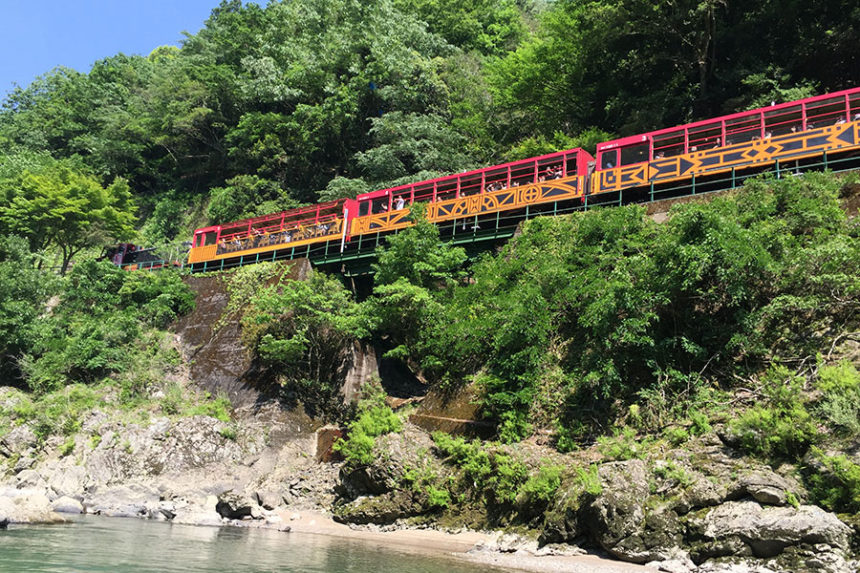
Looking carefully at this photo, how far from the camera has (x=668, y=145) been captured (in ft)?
68.8

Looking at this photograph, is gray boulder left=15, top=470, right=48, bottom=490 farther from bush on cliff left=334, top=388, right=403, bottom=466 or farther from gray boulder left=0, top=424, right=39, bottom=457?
bush on cliff left=334, top=388, right=403, bottom=466

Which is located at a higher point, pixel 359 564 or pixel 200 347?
pixel 200 347

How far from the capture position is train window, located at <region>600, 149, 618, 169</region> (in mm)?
21531

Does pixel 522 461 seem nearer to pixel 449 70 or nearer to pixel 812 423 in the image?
pixel 812 423

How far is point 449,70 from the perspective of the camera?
123 feet

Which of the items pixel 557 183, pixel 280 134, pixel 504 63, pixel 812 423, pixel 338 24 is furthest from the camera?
pixel 338 24

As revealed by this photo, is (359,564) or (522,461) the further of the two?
(522,461)

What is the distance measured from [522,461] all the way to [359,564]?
13.6 feet

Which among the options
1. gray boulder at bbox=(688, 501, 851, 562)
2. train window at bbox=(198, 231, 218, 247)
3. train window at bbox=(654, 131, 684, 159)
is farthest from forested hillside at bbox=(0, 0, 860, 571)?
train window at bbox=(654, 131, 684, 159)

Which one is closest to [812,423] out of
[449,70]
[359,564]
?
[359,564]

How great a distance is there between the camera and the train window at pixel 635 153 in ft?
69.2

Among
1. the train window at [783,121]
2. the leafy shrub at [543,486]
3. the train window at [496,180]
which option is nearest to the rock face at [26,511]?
the leafy shrub at [543,486]

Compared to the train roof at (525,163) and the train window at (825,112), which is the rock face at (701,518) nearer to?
the train window at (825,112)

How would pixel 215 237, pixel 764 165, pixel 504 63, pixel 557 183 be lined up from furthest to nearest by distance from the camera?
pixel 504 63 → pixel 215 237 → pixel 557 183 → pixel 764 165
